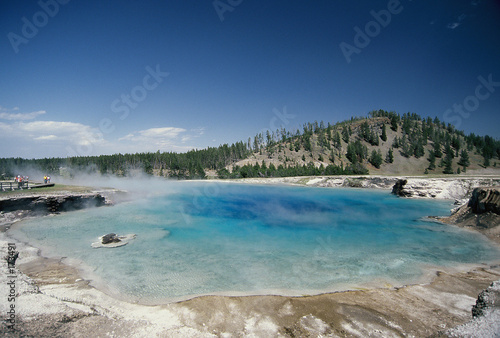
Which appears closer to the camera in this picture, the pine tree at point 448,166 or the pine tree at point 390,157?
the pine tree at point 448,166

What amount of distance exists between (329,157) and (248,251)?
108 m

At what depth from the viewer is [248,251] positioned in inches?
501

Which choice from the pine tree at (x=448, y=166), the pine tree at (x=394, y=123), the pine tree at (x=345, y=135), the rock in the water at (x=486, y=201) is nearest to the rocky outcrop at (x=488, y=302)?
the rock in the water at (x=486, y=201)

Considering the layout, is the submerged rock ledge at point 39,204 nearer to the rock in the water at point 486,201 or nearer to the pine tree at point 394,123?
the rock in the water at point 486,201

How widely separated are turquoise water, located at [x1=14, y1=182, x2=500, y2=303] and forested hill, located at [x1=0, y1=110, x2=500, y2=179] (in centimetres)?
6889

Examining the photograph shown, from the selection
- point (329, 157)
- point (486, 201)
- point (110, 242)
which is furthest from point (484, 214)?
point (329, 157)

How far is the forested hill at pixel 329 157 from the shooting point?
102062mm

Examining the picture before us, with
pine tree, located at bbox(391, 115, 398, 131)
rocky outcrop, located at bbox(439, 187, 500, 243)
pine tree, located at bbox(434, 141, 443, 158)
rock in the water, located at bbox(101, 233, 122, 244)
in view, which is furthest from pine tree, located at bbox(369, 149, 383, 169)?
rock in the water, located at bbox(101, 233, 122, 244)

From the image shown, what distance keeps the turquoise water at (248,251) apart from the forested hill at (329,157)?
68.9 metres

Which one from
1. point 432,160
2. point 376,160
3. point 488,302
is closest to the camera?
point 488,302

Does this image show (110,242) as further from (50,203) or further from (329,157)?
(329,157)

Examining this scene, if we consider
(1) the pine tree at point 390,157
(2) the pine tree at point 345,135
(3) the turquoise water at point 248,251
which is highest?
(2) the pine tree at point 345,135

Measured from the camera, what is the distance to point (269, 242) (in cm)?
1463

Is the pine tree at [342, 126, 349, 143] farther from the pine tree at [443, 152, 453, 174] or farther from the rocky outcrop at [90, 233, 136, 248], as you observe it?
the rocky outcrop at [90, 233, 136, 248]
